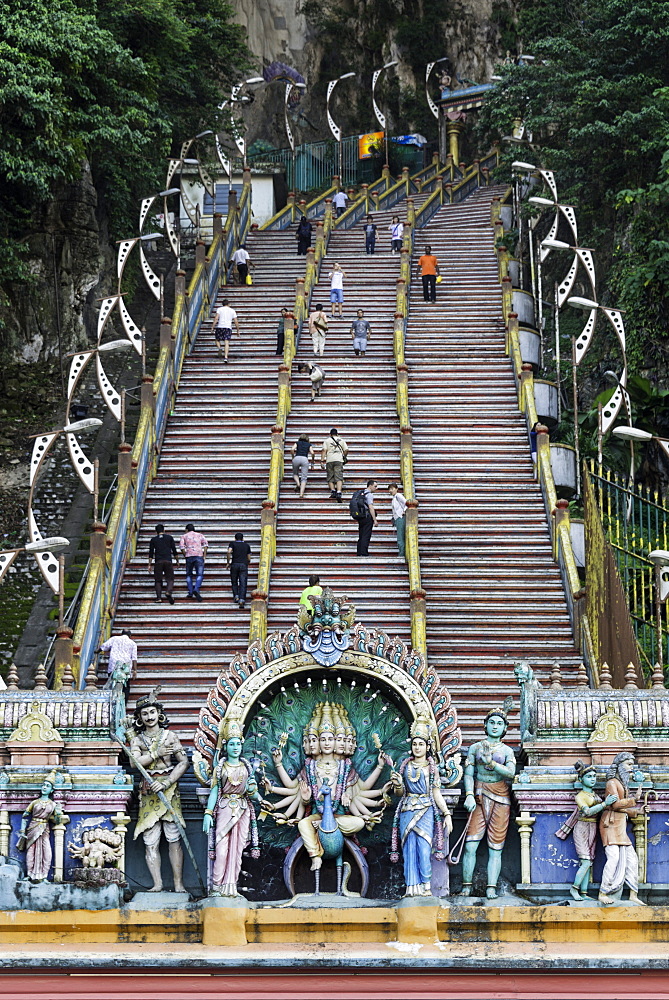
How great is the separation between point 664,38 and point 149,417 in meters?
16.0

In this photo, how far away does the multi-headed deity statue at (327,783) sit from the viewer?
1984cm

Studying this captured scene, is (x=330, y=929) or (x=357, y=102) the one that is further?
(x=357, y=102)

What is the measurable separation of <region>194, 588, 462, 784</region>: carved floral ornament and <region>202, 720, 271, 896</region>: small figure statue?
0.28m

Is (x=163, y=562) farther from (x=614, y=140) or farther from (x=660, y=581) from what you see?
(x=614, y=140)

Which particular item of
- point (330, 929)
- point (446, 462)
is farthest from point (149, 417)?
point (330, 929)

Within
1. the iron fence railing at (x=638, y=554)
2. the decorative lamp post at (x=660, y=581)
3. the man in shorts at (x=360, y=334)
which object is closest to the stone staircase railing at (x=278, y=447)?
the man in shorts at (x=360, y=334)

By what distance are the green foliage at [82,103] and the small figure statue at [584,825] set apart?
74.9 feet

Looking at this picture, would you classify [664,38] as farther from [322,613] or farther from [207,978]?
[207,978]

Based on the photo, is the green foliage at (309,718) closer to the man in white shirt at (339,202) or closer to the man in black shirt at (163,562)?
the man in black shirt at (163,562)

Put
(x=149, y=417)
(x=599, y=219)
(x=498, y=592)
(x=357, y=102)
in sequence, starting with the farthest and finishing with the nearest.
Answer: (x=357, y=102), (x=599, y=219), (x=149, y=417), (x=498, y=592)

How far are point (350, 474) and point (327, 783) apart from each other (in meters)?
13.9

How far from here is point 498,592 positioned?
30.2m

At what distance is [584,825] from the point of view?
19672mm

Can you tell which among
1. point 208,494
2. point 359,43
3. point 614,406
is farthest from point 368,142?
point 208,494
